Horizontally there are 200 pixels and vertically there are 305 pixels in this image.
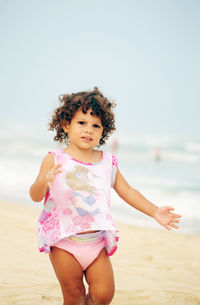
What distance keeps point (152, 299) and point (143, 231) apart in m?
3.40

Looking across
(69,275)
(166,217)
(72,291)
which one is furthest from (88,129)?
(72,291)

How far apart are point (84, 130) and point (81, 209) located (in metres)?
0.53

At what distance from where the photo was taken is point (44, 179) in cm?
260

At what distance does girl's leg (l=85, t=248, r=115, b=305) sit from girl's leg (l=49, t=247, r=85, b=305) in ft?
0.21

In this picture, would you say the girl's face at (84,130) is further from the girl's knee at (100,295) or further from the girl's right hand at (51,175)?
the girl's knee at (100,295)

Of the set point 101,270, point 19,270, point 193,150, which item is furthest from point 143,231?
point 193,150

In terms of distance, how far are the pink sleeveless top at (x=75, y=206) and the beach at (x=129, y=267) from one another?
1.14 m

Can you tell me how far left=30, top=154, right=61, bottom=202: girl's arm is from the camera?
2.54 meters

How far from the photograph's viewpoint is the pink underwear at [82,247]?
105 inches

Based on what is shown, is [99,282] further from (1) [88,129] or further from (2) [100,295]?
(1) [88,129]

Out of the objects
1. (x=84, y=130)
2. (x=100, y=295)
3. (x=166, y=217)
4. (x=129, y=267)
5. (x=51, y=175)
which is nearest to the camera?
(x=51, y=175)

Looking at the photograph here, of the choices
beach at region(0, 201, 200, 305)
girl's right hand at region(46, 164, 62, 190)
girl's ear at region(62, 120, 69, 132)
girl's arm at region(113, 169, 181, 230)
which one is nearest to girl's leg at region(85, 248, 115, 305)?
girl's arm at region(113, 169, 181, 230)

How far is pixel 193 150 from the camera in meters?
30.1

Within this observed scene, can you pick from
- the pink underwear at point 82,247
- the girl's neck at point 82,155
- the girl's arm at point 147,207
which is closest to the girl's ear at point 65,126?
the girl's neck at point 82,155
